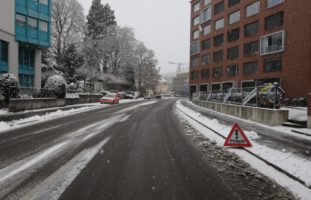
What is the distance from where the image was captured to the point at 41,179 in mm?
4516

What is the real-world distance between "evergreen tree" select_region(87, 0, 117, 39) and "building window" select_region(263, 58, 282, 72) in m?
37.8

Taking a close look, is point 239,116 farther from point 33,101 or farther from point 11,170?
point 33,101

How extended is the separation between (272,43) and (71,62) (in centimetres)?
3163

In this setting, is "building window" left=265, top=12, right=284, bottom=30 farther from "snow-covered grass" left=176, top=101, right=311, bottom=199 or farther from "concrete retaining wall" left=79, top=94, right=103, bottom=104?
"snow-covered grass" left=176, top=101, right=311, bottom=199

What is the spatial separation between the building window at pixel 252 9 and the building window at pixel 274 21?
10.0 feet

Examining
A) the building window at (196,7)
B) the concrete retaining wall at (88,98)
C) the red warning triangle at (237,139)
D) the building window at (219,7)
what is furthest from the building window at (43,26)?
the building window at (196,7)

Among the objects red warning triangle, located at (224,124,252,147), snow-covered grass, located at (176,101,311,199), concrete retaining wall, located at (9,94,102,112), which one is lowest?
snow-covered grass, located at (176,101,311,199)

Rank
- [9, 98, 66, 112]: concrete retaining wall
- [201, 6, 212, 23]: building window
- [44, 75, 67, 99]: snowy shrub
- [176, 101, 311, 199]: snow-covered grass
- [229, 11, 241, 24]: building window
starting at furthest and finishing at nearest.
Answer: [201, 6, 212, 23]: building window
[229, 11, 241, 24]: building window
[44, 75, 67, 99]: snowy shrub
[9, 98, 66, 112]: concrete retaining wall
[176, 101, 311, 199]: snow-covered grass

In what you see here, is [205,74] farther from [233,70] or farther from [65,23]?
[65,23]

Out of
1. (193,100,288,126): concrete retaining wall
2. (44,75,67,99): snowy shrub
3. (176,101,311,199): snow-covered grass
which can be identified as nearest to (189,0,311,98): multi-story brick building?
(193,100,288,126): concrete retaining wall

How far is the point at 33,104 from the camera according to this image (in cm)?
1881

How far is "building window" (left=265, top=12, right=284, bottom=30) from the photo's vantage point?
113 ft

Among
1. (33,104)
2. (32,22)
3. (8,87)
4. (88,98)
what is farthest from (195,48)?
(8,87)

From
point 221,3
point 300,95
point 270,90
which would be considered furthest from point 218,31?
point 270,90
